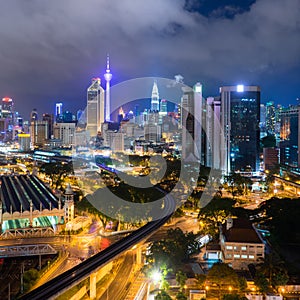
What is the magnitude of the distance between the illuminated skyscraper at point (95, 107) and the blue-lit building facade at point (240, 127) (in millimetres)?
26322

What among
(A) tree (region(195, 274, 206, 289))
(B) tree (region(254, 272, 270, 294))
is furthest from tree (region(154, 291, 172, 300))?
(B) tree (region(254, 272, 270, 294))

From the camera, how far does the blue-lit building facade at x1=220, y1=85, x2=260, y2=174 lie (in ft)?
50.4

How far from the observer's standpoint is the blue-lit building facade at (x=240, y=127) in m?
15.4

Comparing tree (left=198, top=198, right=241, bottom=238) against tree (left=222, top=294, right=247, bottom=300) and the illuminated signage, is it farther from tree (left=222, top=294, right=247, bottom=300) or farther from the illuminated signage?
the illuminated signage

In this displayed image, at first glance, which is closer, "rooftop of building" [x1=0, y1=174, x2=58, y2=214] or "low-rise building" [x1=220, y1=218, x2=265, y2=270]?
"low-rise building" [x1=220, y1=218, x2=265, y2=270]

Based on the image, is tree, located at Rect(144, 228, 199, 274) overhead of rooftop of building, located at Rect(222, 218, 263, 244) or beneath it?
beneath

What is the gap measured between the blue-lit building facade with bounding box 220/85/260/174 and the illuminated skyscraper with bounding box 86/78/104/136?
26.3 meters

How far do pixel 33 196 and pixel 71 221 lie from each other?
2705 millimetres

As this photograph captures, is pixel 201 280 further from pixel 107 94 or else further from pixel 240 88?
pixel 107 94

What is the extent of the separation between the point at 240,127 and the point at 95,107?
28.2 m

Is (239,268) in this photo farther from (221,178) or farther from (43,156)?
(43,156)

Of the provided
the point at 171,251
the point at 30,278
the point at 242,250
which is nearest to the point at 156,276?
the point at 171,251

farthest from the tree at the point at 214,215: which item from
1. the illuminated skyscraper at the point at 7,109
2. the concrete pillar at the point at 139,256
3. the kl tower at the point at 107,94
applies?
the illuminated skyscraper at the point at 7,109

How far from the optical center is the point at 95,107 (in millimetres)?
41469
